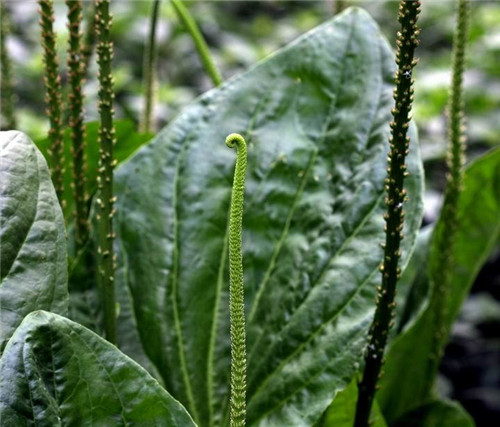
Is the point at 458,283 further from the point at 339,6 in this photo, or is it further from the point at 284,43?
the point at 284,43

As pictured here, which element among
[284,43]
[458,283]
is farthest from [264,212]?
[284,43]

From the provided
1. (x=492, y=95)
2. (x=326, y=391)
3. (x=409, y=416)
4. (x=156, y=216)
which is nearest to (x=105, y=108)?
(x=156, y=216)

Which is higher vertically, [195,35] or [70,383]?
[195,35]

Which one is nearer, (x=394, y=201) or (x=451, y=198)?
(x=394, y=201)

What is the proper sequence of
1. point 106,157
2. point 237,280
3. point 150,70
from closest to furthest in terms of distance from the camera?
1. point 237,280
2. point 106,157
3. point 150,70

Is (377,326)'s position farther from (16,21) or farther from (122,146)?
(16,21)

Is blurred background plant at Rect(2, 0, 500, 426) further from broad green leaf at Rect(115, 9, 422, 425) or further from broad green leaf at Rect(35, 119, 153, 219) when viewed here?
broad green leaf at Rect(115, 9, 422, 425)
